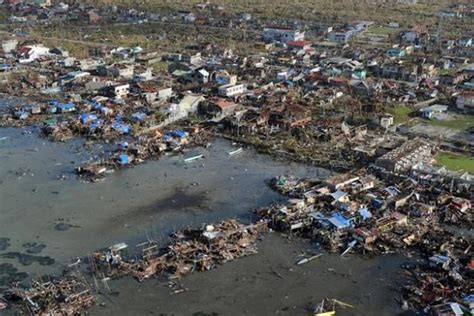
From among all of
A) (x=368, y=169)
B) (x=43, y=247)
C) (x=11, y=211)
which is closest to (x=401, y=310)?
(x=368, y=169)

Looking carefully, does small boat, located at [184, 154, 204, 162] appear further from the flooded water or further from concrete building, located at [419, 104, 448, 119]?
concrete building, located at [419, 104, 448, 119]

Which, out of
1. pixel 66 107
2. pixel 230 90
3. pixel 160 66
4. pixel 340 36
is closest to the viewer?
pixel 66 107

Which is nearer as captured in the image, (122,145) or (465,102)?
(122,145)

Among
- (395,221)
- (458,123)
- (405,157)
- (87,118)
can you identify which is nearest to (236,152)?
(405,157)

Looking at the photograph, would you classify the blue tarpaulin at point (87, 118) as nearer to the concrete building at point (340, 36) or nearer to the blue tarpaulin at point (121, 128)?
the blue tarpaulin at point (121, 128)

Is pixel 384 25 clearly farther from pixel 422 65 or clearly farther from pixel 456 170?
pixel 456 170

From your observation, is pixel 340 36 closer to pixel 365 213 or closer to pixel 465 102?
pixel 465 102

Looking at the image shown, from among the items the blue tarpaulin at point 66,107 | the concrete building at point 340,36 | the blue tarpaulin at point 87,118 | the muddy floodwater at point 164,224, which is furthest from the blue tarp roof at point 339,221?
the concrete building at point 340,36
